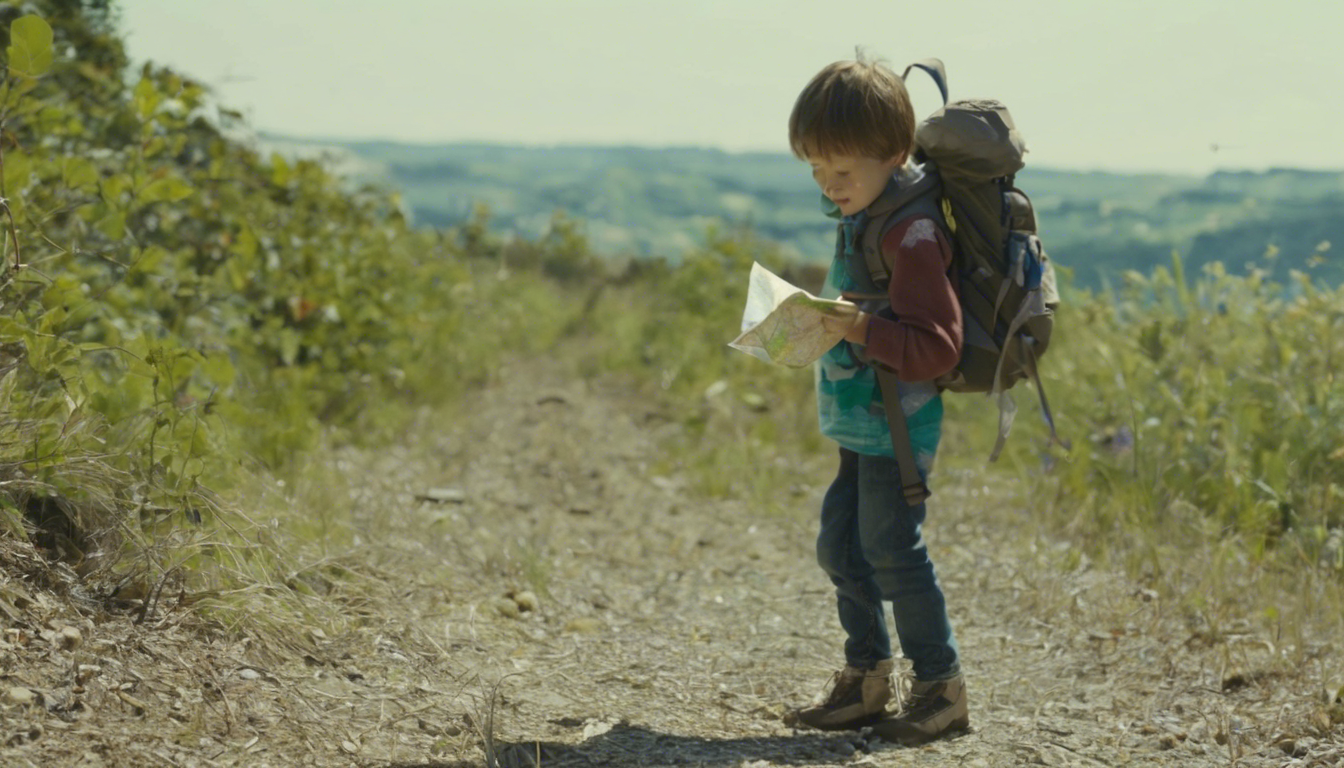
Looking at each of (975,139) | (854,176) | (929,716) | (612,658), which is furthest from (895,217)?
(612,658)

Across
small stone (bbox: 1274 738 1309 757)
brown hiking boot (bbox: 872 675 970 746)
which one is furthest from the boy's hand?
small stone (bbox: 1274 738 1309 757)

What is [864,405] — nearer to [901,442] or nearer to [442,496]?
[901,442]

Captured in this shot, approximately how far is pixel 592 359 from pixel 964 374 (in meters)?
5.00

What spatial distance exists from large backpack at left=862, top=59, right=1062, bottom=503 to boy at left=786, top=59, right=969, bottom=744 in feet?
0.13

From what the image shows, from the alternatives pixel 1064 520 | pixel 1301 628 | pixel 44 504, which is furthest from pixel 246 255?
pixel 1301 628

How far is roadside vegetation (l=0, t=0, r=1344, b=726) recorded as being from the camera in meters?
3.00

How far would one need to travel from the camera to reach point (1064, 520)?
4789 millimetres

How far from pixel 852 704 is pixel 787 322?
3.58 feet

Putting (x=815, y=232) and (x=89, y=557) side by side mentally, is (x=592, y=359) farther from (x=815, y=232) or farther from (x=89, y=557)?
(x=89, y=557)

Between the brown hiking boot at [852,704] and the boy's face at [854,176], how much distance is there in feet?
3.82

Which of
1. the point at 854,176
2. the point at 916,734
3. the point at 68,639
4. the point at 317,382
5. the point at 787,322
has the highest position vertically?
the point at 854,176

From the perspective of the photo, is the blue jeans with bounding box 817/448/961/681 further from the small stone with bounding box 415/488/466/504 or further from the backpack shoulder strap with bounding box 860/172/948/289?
the small stone with bounding box 415/488/466/504

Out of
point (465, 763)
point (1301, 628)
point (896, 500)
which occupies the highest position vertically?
point (896, 500)

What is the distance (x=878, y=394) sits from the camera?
3.00 m
